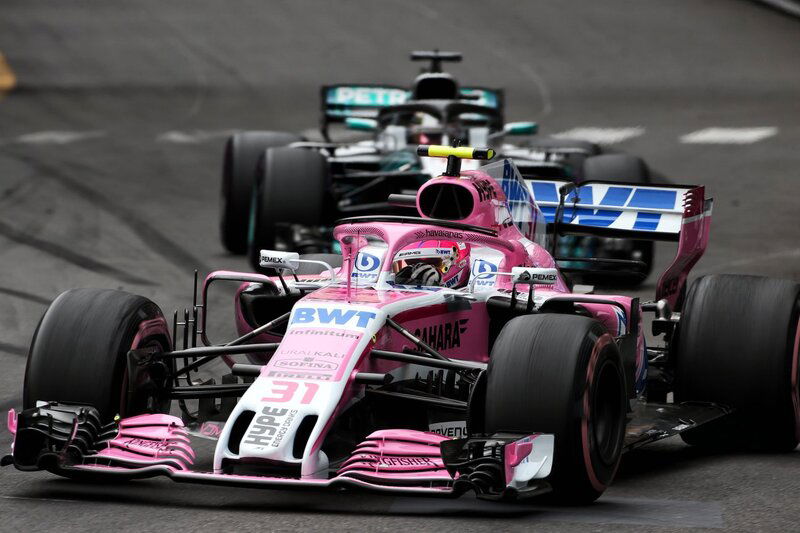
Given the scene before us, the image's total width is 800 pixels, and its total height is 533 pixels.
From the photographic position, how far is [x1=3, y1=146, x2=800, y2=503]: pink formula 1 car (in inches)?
296

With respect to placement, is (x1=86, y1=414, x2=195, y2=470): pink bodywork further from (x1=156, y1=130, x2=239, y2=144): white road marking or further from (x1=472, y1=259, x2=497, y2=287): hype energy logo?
(x1=156, y1=130, x2=239, y2=144): white road marking

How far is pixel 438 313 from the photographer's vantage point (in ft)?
29.0

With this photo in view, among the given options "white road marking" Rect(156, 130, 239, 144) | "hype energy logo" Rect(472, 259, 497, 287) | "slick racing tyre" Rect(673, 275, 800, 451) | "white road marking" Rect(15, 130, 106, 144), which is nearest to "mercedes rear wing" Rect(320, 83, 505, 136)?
"white road marking" Rect(156, 130, 239, 144)

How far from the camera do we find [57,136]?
25750 millimetres

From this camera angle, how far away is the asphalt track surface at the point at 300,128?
7738 millimetres

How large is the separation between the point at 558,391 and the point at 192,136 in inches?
776

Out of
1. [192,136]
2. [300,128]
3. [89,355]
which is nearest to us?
[89,355]

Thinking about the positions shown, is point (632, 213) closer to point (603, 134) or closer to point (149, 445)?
point (149, 445)

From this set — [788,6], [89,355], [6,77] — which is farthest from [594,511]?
[788,6]

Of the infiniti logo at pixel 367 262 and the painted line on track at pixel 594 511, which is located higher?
the infiniti logo at pixel 367 262

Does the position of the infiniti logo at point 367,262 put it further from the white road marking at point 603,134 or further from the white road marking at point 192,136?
the white road marking at point 192,136

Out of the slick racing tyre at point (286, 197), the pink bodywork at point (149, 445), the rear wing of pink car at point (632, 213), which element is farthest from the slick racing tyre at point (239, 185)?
the pink bodywork at point (149, 445)

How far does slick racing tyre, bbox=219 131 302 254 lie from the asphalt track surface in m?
0.32

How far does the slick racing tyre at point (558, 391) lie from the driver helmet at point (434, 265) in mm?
1525
